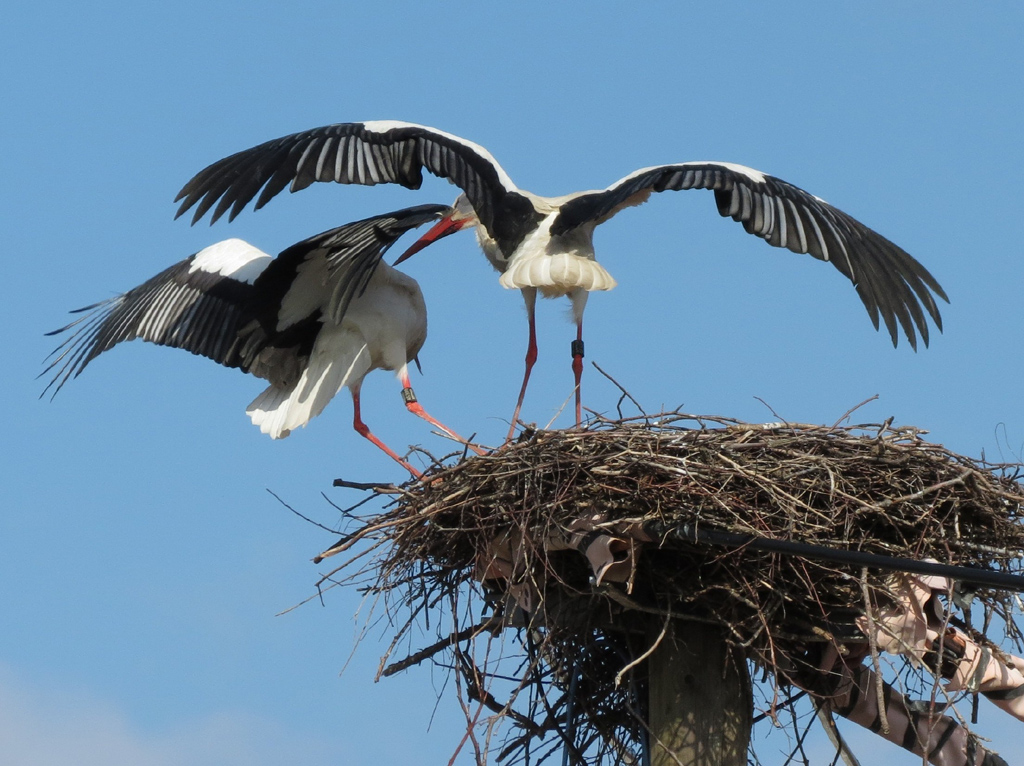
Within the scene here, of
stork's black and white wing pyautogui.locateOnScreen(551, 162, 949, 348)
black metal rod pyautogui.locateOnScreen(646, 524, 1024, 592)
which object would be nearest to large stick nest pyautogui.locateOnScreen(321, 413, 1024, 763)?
black metal rod pyautogui.locateOnScreen(646, 524, 1024, 592)

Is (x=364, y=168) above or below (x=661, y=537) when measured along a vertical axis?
above

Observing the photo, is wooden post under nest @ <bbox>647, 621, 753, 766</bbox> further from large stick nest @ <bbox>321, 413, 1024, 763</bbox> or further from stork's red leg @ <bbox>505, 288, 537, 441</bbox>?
stork's red leg @ <bbox>505, 288, 537, 441</bbox>

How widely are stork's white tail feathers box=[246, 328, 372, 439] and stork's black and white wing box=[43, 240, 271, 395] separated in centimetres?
37

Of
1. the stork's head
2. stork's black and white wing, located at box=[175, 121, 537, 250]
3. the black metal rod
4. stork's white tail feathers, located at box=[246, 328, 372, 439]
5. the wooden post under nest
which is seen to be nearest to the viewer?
the black metal rod

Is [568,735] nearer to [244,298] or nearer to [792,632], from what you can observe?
[792,632]

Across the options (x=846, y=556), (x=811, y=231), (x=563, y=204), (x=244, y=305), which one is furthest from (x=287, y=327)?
(x=846, y=556)

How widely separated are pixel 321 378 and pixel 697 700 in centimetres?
331

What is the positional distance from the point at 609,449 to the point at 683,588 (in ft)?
1.88

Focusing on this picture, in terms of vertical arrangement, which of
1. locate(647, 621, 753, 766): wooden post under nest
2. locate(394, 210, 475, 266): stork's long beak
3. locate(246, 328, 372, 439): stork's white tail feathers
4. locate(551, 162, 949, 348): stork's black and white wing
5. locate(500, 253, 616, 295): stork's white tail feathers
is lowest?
locate(647, 621, 753, 766): wooden post under nest

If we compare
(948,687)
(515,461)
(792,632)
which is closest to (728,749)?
(792,632)

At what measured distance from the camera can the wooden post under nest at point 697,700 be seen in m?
5.84

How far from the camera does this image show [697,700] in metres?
5.89

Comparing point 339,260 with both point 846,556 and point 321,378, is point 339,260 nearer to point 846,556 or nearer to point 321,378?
point 321,378

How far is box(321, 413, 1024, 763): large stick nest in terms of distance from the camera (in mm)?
5703
